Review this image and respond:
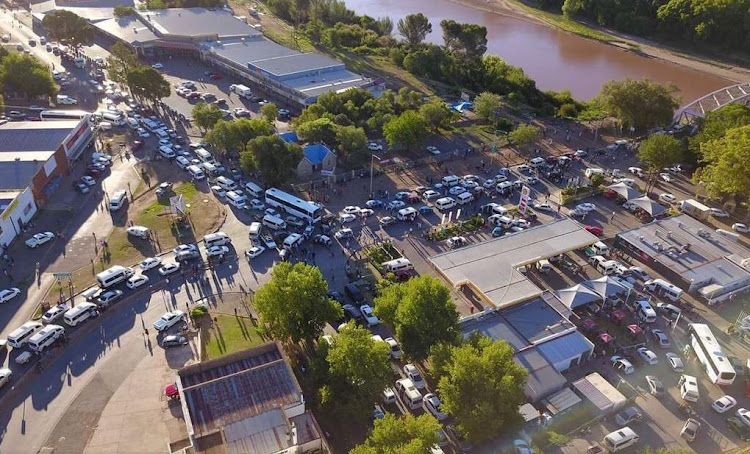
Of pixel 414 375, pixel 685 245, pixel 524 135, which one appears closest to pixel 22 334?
pixel 414 375

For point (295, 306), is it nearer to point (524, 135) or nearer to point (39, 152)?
point (39, 152)

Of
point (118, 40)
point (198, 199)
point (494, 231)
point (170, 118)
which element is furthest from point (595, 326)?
point (118, 40)

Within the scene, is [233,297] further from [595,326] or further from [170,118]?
[170,118]

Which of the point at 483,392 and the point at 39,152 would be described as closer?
the point at 483,392

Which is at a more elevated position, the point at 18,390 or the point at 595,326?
the point at 595,326

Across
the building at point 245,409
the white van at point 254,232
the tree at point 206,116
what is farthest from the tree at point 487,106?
the building at point 245,409

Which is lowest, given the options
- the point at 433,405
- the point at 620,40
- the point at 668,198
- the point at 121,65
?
the point at 433,405

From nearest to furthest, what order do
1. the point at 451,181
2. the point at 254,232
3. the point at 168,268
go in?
the point at 168,268 → the point at 254,232 → the point at 451,181
